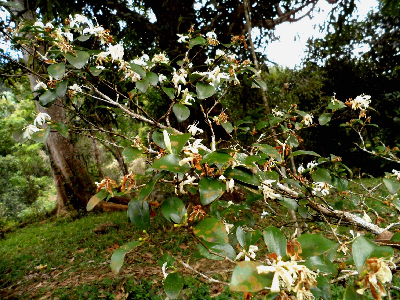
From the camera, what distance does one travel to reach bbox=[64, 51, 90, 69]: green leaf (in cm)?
83

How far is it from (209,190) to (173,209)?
0.45 feet

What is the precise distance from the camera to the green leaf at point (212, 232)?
0.50 metres

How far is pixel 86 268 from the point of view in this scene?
286 cm

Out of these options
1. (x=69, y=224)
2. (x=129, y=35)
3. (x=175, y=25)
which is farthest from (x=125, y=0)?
(x=69, y=224)

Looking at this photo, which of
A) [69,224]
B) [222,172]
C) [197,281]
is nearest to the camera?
[222,172]

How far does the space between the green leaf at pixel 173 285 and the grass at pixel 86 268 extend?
55.7 inches

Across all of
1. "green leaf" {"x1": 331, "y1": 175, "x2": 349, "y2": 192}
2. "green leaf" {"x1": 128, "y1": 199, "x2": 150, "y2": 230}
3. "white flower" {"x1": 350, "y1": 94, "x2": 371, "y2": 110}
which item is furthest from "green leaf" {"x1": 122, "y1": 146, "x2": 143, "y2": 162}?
"white flower" {"x1": 350, "y1": 94, "x2": 371, "y2": 110}

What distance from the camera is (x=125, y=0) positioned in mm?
3646

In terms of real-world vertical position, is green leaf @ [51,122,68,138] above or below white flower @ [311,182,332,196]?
above

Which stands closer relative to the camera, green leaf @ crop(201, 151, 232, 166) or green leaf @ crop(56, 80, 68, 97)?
green leaf @ crop(201, 151, 232, 166)

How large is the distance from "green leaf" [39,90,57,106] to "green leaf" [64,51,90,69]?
0.16 m

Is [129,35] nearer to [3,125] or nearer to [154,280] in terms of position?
[154,280]

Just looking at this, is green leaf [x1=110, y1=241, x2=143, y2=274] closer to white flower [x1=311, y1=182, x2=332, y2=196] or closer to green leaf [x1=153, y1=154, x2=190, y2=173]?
green leaf [x1=153, y1=154, x2=190, y2=173]

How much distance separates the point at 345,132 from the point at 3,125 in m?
13.7
